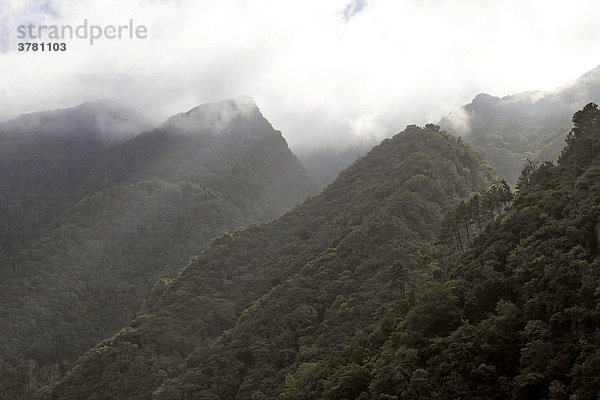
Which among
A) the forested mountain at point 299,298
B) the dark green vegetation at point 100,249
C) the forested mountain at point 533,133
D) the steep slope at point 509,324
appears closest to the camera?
the steep slope at point 509,324

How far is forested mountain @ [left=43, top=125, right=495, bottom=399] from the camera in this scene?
6038cm

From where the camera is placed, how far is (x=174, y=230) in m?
157

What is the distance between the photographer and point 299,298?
75.4 metres

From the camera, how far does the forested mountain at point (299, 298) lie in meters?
60.4

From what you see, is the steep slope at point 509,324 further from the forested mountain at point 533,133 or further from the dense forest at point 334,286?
the forested mountain at point 533,133

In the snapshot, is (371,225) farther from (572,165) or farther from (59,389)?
(59,389)

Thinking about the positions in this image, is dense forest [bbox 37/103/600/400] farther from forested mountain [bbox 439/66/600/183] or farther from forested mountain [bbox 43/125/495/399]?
forested mountain [bbox 439/66/600/183]

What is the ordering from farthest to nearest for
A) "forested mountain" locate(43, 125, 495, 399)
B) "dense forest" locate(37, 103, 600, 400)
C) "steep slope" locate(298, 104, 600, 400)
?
1. "forested mountain" locate(43, 125, 495, 399)
2. "dense forest" locate(37, 103, 600, 400)
3. "steep slope" locate(298, 104, 600, 400)

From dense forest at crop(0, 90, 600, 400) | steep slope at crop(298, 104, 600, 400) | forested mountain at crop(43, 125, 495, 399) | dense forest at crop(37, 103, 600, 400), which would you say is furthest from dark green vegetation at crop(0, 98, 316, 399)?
steep slope at crop(298, 104, 600, 400)

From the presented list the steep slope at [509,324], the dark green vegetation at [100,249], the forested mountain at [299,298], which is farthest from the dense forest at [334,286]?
the dark green vegetation at [100,249]

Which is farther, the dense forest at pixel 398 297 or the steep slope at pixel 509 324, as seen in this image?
the dense forest at pixel 398 297

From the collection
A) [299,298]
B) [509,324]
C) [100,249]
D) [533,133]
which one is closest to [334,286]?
[299,298]

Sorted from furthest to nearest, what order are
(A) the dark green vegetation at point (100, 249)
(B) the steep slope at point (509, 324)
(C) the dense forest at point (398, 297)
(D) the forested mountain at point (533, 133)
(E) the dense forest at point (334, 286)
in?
(D) the forested mountain at point (533, 133) → (A) the dark green vegetation at point (100, 249) → (E) the dense forest at point (334, 286) → (C) the dense forest at point (398, 297) → (B) the steep slope at point (509, 324)

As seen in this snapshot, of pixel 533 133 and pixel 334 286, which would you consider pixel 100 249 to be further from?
pixel 533 133
